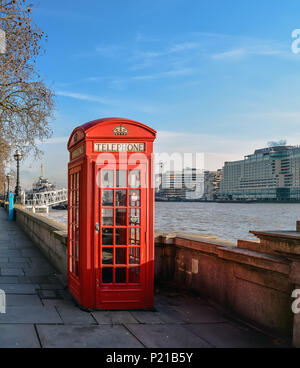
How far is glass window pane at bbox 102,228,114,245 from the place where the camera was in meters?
5.22

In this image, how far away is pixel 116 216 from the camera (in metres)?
5.25

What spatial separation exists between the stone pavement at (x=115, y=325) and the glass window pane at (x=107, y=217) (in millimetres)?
1169

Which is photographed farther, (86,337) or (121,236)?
(121,236)

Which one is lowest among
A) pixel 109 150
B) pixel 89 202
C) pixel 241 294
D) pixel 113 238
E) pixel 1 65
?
pixel 241 294

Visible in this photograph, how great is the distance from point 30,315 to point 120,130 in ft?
8.72

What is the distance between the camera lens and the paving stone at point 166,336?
3.96 m

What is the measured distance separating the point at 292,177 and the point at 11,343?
447ft

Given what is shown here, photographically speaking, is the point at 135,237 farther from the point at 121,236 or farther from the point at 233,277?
the point at 233,277

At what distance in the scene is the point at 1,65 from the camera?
11.3 m

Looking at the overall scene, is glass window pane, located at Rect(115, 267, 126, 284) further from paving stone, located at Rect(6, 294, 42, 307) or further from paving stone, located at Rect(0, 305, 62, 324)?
paving stone, located at Rect(6, 294, 42, 307)

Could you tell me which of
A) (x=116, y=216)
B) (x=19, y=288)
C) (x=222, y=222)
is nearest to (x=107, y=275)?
(x=116, y=216)

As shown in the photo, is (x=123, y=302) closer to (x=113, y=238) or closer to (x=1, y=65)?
(x=113, y=238)
